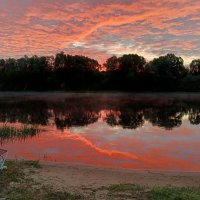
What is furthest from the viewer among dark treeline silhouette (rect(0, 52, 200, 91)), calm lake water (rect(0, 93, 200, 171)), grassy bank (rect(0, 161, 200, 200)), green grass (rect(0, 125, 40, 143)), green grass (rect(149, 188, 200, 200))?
dark treeline silhouette (rect(0, 52, 200, 91))

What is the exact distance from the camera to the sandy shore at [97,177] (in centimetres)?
1184

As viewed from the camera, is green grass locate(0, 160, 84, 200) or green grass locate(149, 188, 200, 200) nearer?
green grass locate(149, 188, 200, 200)

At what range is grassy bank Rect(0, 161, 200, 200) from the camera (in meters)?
10.0

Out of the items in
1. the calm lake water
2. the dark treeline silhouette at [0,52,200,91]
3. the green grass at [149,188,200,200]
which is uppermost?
the dark treeline silhouette at [0,52,200,91]

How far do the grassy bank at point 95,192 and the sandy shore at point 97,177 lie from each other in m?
0.50

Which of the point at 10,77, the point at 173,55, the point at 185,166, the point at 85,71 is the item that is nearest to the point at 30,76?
the point at 10,77

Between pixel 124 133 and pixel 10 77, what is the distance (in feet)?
306

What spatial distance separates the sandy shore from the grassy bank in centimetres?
50

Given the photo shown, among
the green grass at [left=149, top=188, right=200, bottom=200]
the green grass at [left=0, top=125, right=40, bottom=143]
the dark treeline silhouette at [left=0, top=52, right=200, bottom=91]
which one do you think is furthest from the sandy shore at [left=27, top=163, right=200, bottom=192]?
the dark treeline silhouette at [left=0, top=52, right=200, bottom=91]

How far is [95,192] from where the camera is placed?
1076 centimetres

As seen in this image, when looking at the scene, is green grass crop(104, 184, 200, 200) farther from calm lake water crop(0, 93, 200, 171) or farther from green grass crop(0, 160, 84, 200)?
calm lake water crop(0, 93, 200, 171)

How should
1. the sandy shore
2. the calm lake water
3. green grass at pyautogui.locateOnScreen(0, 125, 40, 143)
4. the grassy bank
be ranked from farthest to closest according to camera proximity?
green grass at pyautogui.locateOnScreen(0, 125, 40, 143), the calm lake water, the sandy shore, the grassy bank

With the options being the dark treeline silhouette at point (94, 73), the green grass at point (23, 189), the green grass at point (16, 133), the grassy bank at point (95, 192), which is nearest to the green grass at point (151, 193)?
the grassy bank at point (95, 192)

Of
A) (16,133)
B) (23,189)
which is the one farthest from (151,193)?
(16,133)
